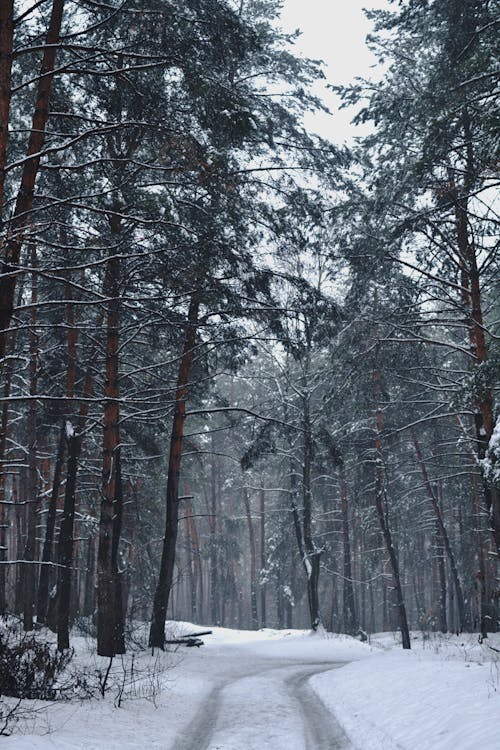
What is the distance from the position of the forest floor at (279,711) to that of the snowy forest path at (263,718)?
0.05 feet

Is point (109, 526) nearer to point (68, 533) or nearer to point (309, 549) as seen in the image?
point (68, 533)

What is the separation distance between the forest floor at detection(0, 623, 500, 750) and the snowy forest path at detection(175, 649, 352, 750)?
0.01 meters

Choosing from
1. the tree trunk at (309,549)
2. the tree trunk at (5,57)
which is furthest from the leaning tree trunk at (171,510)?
the tree trunk at (5,57)

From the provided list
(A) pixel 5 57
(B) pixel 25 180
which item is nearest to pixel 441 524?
(B) pixel 25 180

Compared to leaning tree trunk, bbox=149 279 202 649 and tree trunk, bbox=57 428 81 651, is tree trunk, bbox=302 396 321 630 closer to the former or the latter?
leaning tree trunk, bbox=149 279 202 649

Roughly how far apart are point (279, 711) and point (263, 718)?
0.64 meters

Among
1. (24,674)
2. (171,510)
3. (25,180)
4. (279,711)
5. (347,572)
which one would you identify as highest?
(25,180)

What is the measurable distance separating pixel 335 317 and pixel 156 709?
8909mm

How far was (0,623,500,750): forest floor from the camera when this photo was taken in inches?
256

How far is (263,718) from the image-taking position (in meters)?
8.56

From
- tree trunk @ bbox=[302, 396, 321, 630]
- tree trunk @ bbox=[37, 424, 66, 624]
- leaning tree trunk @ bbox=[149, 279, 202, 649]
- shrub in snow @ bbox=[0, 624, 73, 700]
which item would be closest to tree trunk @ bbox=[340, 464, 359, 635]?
tree trunk @ bbox=[302, 396, 321, 630]

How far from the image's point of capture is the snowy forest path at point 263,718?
7.21 metres

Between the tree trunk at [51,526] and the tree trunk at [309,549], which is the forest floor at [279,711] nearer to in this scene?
the tree trunk at [51,526]

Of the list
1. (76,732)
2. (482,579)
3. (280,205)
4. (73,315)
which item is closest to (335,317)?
(280,205)
